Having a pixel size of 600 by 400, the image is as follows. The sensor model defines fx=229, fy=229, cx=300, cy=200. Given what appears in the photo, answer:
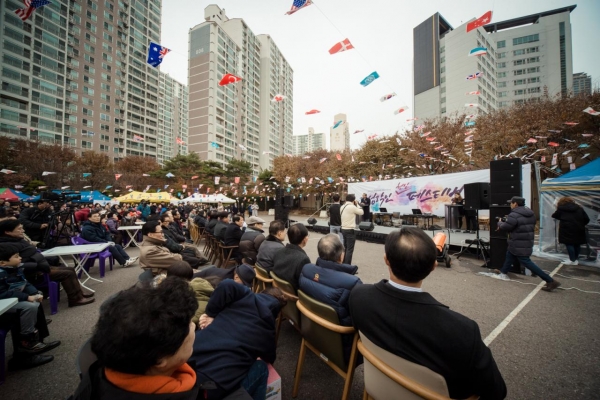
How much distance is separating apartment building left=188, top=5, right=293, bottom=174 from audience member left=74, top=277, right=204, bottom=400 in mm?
46650

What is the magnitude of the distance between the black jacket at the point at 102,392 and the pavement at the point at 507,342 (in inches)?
58.8

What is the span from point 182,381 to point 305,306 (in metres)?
1.09

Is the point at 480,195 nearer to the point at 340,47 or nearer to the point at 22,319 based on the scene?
the point at 340,47

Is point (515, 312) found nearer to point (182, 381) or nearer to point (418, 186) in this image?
point (182, 381)

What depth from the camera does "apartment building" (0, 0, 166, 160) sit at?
35.3m

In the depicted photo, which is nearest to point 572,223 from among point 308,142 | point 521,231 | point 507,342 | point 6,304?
point 521,231

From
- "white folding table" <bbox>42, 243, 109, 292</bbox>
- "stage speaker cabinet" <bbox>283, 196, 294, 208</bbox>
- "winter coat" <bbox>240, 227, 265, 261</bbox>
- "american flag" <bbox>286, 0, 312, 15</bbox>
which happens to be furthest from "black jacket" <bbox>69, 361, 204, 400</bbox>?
"stage speaker cabinet" <bbox>283, 196, 294, 208</bbox>

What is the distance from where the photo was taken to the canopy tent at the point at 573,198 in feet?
18.6

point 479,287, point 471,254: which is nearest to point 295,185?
point 471,254

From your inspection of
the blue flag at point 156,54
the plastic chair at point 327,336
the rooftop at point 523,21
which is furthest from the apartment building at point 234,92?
the rooftop at point 523,21

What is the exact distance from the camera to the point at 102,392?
30.4 inches

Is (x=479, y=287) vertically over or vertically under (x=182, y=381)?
under

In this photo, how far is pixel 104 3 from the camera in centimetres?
4834

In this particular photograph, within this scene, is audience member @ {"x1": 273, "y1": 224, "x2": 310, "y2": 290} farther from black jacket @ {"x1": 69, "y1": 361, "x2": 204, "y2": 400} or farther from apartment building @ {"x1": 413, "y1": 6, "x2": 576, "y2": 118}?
apartment building @ {"x1": 413, "y1": 6, "x2": 576, "y2": 118}
